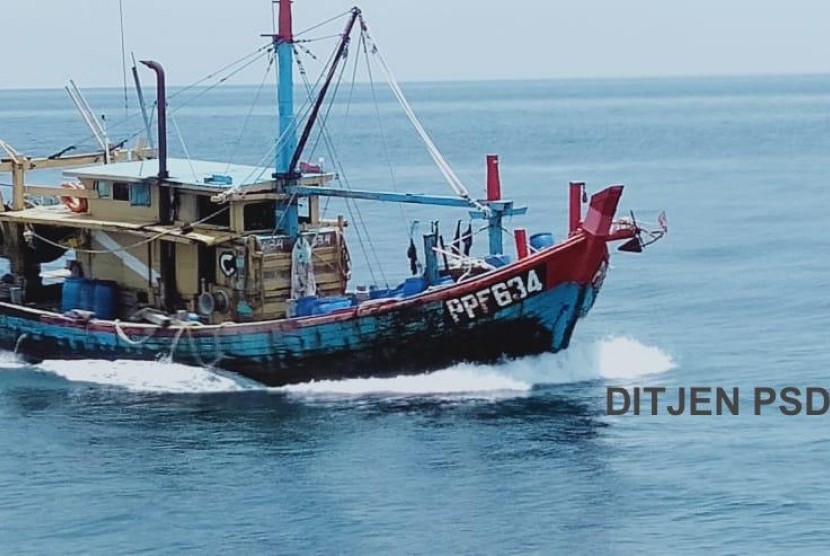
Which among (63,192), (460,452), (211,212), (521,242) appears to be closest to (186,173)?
(211,212)

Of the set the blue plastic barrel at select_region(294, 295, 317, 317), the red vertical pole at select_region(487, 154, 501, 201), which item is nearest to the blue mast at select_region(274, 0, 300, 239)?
the blue plastic barrel at select_region(294, 295, 317, 317)

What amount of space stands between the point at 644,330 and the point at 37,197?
51.4 feet

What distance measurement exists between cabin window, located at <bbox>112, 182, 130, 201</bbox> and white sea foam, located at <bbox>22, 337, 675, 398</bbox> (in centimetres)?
366

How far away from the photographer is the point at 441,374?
35000 mm

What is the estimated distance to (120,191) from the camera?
38.9 meters

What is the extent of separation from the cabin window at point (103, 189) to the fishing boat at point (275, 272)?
0.10 ft

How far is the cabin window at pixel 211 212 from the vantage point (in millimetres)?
37219

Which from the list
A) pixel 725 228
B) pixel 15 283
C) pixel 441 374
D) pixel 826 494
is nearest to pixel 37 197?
pixel 15 283

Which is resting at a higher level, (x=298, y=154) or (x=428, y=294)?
(x=298, y=154)

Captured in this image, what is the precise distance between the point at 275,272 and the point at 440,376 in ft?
14.0

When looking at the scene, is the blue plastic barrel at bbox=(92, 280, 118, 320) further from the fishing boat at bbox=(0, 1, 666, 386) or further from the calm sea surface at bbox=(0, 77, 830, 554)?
the calm sea surface at bbox=(0, 77, 830, 554)

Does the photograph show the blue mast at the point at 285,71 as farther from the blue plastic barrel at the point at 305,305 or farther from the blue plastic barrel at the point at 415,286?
the blue plastic barrel at the point at 415,286

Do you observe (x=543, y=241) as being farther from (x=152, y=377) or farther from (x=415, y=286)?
(x=152, y=377)

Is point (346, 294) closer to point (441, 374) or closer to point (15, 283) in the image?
point (441, 374)
